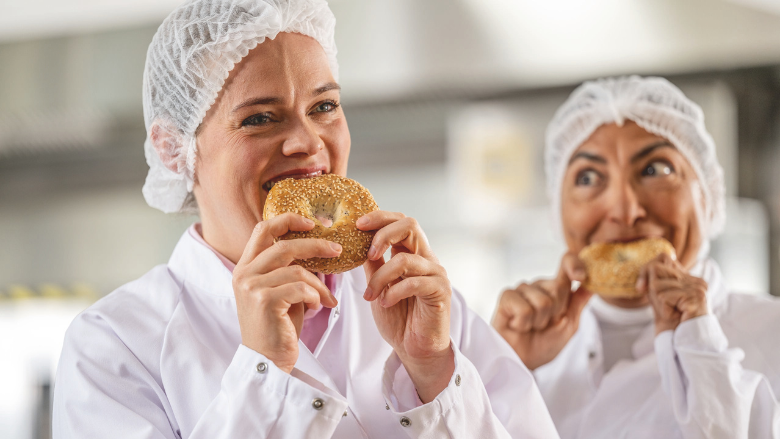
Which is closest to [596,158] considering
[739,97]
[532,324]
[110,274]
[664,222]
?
[664,222]

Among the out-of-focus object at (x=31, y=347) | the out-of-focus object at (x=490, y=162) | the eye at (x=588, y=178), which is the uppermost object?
the out-of-focus object at (x=490, y=162)

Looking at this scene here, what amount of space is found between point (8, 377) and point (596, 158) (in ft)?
12.3

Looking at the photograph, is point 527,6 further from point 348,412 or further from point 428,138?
point 348,412

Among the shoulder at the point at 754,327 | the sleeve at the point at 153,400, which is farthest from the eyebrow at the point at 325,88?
the shoulder at the point at 754,327

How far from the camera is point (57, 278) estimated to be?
5473 millimetres

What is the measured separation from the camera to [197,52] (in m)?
1.33

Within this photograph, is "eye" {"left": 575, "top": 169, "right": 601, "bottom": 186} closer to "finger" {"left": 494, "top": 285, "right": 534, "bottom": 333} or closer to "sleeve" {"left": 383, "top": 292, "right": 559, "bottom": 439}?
"finger" {"left": 494, "top": 285, "right": 534, "bottom": 333}

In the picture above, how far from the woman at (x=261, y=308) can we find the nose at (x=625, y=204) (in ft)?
1.82

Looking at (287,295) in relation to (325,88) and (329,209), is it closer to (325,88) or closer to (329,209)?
(329,209)

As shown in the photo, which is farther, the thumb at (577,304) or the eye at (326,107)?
the thumb at (577,304)

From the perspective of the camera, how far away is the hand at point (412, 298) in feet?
3.76

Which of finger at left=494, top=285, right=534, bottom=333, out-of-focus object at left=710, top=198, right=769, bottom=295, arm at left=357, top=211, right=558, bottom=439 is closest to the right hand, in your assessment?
finger at left=494, top=285, right=534, bottom=333

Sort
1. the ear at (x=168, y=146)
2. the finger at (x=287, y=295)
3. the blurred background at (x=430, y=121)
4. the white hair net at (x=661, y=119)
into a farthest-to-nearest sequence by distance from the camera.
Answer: the blurred background at (x=430, y=121), the white hair net at (x=661, y=119), the ear at (x=168, y=146), the finger at (x=287, y=295)

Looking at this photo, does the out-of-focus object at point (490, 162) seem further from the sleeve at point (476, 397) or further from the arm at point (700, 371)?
A: the sleeve at point (476, 397)
